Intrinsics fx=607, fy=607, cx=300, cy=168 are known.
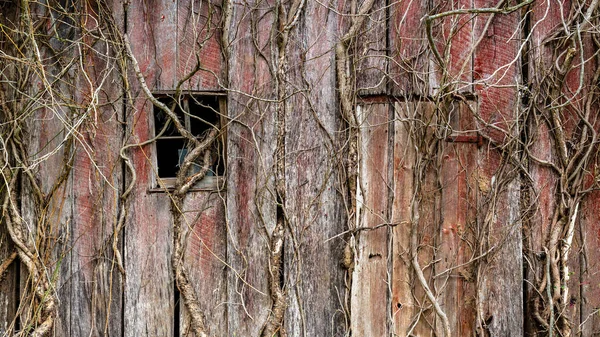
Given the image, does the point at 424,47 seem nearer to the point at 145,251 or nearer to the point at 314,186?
the point at 314,186

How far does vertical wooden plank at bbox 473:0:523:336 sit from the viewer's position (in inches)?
134

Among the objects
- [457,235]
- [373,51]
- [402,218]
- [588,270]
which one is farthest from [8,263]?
[588,270]

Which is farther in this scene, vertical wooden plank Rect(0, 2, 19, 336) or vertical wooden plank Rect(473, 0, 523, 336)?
vertical wooden plank Rect(473, 0, 523, 336)

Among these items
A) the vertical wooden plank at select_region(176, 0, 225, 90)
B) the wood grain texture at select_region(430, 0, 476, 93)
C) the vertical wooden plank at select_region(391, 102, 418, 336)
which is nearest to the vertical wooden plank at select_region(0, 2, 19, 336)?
the vertical wooden plank at select_region(176, 0, 225, 90)

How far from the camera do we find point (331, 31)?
342 cm

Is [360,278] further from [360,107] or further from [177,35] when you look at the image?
[177,35]

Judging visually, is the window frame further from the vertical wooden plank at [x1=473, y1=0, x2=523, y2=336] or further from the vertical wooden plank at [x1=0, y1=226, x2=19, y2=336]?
the vertical wooden plank at [x1=473, y1=0, x2=523, y2=336]

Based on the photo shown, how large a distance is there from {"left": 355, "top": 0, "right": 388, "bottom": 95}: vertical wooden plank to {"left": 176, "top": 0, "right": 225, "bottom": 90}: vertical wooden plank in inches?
30.7

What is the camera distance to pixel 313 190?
340cm

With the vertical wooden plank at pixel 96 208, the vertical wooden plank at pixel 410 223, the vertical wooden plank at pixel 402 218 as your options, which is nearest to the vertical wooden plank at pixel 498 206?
the vertical wooden plank at pixel 410 223

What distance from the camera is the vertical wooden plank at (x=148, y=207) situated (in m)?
3.33

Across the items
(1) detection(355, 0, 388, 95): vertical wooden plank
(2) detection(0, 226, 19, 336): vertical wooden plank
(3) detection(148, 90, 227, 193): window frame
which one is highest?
(1) detection(355, 0, 388, 95): vertical wooden plank

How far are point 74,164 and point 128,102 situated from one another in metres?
0.45

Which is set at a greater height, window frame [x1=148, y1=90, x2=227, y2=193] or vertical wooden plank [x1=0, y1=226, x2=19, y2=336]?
window frame [x1=148, y1=90, x2=227, y2=193]
